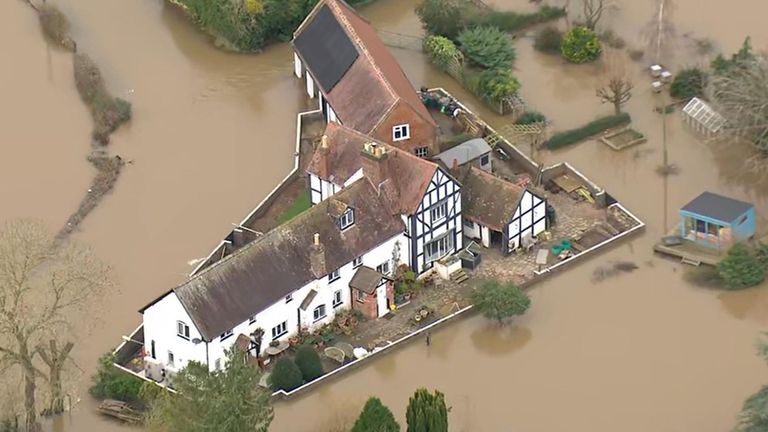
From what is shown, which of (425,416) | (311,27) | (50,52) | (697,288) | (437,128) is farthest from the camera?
(50,52)

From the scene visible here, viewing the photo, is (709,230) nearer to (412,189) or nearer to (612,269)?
(612,269)

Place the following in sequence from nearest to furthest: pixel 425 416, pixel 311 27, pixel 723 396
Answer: pixel 425 416
pixel 723 396
pixel 311 27

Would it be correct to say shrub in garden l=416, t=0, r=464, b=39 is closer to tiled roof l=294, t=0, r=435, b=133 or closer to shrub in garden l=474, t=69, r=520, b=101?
shrub in garden l=474, t=69, r=520, b=101

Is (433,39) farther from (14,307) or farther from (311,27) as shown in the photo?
(14,307)

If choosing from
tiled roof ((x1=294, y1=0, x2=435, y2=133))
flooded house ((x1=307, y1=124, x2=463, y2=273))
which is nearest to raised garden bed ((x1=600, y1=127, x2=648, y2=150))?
tiled roof ((x1=294, y1=0, x2=435, y2=133))

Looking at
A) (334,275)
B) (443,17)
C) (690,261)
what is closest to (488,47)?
(443,17)

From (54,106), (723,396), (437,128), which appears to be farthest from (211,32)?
(723,396)

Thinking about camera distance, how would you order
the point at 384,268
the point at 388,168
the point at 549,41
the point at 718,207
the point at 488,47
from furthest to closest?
the point at 549,41 < the point at 488,47 < the point at 718,207 < the point at 388,168 < the point at 384,268

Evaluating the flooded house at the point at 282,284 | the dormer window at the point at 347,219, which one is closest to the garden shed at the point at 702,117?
the flooded house at the point at 282,284
